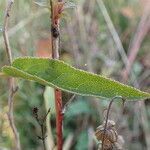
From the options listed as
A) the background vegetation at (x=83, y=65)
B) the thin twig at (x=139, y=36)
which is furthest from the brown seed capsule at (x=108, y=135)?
the thin twig at (x=139, y=36)

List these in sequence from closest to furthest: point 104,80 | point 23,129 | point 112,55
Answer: point 104,80
point 23,129
point 112,55

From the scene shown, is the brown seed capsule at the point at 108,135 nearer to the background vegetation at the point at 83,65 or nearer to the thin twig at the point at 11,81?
the thin twig at the point at 11,81

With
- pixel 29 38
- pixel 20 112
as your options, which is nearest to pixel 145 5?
pixel 29 38

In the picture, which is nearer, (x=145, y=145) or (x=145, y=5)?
(x=145, y=145)

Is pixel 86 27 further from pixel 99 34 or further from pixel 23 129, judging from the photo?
pixel 23 129

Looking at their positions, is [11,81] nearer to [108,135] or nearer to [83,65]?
[108,135]

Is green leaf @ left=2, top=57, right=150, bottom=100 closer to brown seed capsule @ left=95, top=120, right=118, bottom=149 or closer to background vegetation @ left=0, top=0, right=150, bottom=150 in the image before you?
brown seed capsule @ left=95, top=120, right=118, bottom=149

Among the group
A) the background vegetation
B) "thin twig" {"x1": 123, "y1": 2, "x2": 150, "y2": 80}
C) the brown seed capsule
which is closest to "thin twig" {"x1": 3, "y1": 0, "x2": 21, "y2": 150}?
the brown seed capsule
